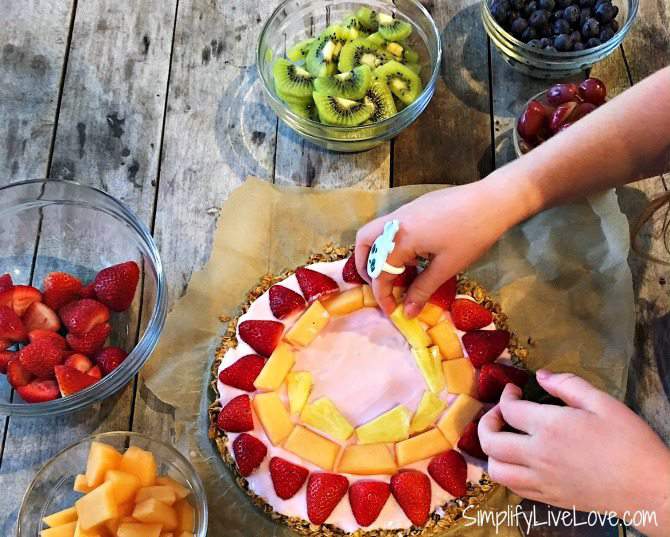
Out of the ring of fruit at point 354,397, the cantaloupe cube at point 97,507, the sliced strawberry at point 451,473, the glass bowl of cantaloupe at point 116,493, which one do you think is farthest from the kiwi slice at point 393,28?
the cantaloupe cube at point 97,507

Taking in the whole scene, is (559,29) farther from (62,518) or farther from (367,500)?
(62,518)

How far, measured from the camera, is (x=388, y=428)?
5.25 ft

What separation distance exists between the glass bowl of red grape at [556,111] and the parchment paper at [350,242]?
0.63ft

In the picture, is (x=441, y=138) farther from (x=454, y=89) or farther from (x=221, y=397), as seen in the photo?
(x=221, y=397)

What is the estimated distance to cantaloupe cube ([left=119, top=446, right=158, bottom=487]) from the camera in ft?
4.99

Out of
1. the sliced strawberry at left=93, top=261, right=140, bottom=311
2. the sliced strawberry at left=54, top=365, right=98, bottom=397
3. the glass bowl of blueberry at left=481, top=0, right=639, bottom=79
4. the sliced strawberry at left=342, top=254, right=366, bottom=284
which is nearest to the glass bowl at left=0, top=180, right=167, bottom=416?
the sliced strawberry at left=93, top=261, right=140, bottom=311

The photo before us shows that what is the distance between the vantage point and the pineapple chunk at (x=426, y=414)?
1.62 meters

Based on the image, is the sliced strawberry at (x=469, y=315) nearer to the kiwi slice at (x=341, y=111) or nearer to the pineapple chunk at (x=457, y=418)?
the pineapple chunk at (x=457, y=418)

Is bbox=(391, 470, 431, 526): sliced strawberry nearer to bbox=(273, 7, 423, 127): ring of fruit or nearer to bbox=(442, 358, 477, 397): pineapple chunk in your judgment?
bbox=(442, 358, 477, 397): pineapple chunk

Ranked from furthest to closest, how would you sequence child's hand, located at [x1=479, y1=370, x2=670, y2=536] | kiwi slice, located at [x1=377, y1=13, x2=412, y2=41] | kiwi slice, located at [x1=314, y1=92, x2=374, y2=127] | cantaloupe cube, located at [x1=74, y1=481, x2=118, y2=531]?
kiwi slice, located at [x1=377, y1=13, x2=412, y2=41], kiwi slice, located at [x1=314, y1=92, x2=374, y2=127], cantaloupe cube, located at [x1=74, y1=481, x2=118, y2=531], child's hand, located at [x1=479, y1=370, x2=670, y2=536]

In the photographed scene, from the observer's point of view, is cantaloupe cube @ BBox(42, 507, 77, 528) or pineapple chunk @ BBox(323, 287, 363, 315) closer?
cantaloupe cube @ BBox(42, 507, 77, 528)

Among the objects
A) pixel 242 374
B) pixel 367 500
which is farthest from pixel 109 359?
pixel 367 500

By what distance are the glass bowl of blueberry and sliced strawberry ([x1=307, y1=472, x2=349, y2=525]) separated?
1.19 meters

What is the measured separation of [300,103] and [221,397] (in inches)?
31.1
